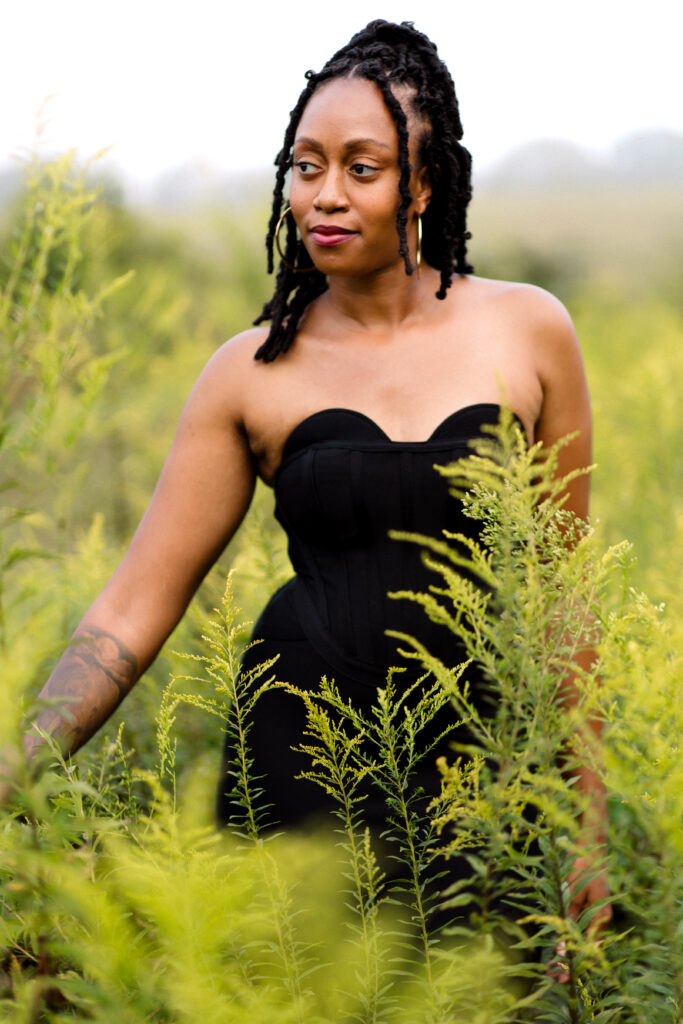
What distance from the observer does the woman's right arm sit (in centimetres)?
175

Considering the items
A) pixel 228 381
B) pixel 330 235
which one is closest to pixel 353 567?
pixel 228 381

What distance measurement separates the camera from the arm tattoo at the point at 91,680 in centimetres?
154

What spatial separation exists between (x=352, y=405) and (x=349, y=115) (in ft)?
1.59

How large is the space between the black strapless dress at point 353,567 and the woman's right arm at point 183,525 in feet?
0.44

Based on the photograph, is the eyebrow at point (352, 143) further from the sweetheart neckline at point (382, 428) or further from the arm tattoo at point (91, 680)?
the arm tattoo at point (91, 680)

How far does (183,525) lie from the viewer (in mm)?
1837

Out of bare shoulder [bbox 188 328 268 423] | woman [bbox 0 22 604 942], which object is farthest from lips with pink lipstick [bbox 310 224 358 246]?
bare shoulder [bbox 188 328 268 423]

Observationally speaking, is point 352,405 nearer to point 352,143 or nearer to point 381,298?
point 381,298

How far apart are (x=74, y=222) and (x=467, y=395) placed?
0.77m

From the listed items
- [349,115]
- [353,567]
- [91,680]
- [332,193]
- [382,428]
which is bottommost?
[91,680]

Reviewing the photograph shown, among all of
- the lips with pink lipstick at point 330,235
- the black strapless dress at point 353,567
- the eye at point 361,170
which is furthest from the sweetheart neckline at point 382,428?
the eye at point 361,170

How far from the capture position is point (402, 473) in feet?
5.57

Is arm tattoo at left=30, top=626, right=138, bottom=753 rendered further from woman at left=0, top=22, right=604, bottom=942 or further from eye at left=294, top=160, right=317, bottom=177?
eye at left=294, top=160, right=317, bottom=177

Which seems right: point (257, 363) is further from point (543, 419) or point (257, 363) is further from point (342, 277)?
point (543, 419)
